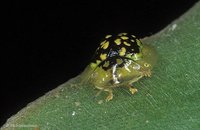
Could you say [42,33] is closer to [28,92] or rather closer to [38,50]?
[38,50]

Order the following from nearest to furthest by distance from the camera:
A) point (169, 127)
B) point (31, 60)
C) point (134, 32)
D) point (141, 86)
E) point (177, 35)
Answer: point (169, 127)
point (141, 86)
point (177, 35)
point (134, 32)
point (31, 60)

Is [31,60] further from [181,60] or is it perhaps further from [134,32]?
[181,60]

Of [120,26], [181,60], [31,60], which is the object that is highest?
[181,60]

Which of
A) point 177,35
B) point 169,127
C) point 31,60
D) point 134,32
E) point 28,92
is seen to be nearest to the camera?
point 169,127

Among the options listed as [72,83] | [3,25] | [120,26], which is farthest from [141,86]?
[3,25]

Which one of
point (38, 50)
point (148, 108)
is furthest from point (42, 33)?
point (148, 108)

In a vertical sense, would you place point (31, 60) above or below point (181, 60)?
below

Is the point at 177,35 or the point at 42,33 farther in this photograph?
the point at 42,33
